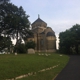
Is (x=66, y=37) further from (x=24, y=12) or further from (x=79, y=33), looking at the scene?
(x=24, y=12)

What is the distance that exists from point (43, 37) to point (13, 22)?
29.5 m

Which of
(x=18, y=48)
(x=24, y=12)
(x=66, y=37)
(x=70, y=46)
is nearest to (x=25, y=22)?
(x=24, y=12)

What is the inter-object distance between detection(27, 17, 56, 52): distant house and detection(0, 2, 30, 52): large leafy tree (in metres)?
18.9

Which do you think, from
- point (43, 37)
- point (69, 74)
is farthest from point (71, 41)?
point (69, 74)

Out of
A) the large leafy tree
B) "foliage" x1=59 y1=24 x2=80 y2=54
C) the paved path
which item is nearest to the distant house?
"foliage" x1=59 y1=24 x2=80 y2=54

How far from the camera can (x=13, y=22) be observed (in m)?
41.4

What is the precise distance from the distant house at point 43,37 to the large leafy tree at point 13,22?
18.9 meters

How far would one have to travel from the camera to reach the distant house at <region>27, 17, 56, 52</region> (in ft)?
223

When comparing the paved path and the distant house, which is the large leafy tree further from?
the paved path

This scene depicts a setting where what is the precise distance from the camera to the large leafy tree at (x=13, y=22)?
41.4 metres

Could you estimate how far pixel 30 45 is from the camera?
5412cm

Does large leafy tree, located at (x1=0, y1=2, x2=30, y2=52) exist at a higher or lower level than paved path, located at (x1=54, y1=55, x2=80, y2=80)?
higher

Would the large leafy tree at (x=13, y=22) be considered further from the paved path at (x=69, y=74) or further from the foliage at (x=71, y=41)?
the paved path at (x=69, y=74)

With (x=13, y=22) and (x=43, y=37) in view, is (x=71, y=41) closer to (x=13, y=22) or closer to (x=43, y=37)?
(x=43, y=37)
